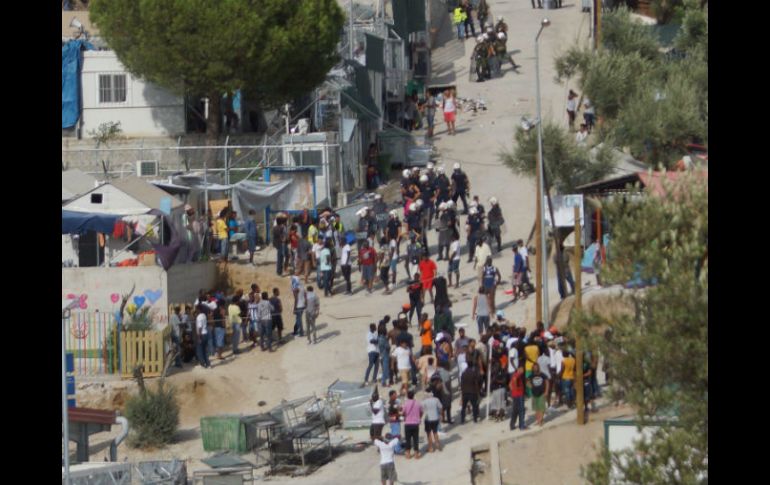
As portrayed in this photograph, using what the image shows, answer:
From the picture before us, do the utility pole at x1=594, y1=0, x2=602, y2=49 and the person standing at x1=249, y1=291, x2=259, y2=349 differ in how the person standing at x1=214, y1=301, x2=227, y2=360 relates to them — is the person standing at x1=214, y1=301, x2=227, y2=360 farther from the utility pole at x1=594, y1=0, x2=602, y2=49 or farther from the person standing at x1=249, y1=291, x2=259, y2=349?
the utility pole at x1=594, y1=0, x2=602, y2=49

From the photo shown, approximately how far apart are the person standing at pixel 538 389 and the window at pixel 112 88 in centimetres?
2146

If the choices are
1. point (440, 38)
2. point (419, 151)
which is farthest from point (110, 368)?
point (440, 38)

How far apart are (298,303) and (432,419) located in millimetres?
7444

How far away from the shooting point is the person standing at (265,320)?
31844 mm

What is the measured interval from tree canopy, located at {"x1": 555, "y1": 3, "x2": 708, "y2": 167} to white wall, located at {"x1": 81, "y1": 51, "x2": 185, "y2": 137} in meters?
11.2

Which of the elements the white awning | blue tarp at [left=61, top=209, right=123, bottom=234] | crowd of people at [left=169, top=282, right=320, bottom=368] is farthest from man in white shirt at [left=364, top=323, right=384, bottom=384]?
the white awning

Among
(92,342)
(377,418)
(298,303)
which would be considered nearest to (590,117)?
(298,303)

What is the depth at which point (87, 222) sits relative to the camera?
34.3 meters

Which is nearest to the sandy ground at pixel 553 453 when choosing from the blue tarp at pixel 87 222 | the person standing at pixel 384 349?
the person standing at pixel 384 349

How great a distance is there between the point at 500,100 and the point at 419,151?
18.6 feet

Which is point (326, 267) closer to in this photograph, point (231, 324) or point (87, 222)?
point (231, 324)

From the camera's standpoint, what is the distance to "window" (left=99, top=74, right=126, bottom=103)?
43.9m
